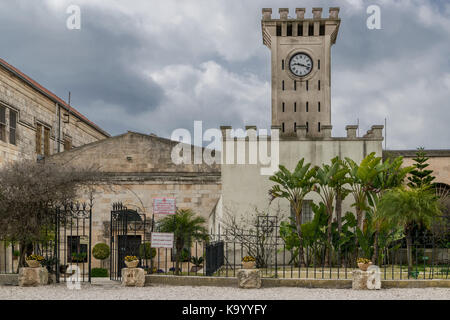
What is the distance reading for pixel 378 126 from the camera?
2103 cm

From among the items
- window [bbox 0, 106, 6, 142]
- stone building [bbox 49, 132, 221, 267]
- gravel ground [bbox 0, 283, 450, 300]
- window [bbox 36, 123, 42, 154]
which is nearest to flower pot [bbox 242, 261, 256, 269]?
gravel ground [bbox 0, 283, 450, 300]

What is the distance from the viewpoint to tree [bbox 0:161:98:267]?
14266 millimetres

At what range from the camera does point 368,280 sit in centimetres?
1274

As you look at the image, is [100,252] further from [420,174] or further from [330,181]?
[420,174]

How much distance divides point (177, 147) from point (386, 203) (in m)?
14.4

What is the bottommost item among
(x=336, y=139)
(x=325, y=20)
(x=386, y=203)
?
(x=386, y=203)

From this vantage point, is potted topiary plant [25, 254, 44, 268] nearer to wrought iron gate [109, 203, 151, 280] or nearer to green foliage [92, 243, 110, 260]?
wrought iron gate [109, 203, 151, 280]

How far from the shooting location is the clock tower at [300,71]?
127 ft

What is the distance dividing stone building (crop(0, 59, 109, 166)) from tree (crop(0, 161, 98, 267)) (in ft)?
33.8

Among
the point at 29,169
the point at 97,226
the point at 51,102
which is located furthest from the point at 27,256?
the point at 51,102

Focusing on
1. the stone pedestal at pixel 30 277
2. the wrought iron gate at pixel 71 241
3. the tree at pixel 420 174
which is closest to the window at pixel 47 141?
the wrought iron gate at pixel 71 241

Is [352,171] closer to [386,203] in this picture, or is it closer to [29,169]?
[386,203]

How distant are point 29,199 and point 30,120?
584 inches

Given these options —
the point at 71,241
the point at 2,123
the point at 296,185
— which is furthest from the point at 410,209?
the point at 2,123
